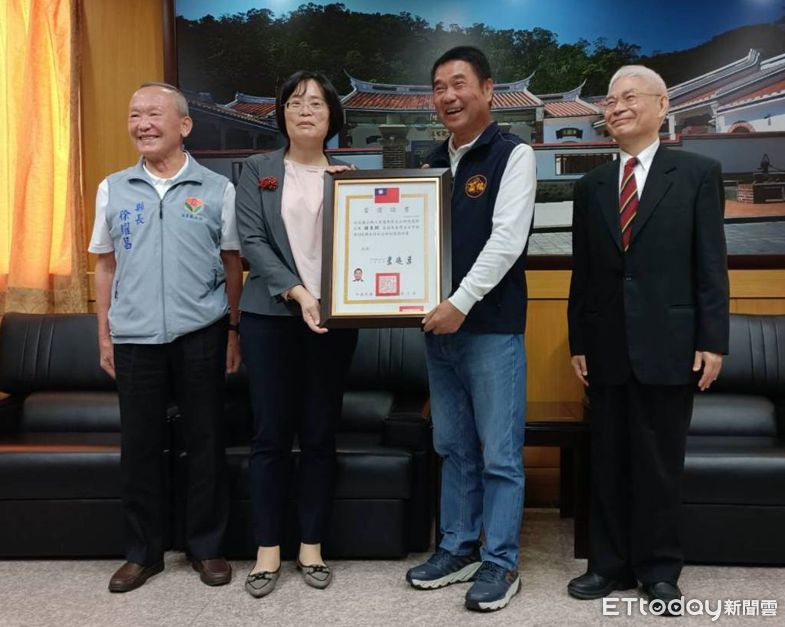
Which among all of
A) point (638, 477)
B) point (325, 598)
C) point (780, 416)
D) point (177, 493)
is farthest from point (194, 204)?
point (780, 416)

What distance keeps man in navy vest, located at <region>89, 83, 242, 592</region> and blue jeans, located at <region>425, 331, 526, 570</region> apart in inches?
27.6

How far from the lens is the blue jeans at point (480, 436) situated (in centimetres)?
216

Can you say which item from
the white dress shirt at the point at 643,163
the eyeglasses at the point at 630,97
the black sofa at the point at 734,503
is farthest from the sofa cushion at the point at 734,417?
the eyeglasses at the point at 630,97

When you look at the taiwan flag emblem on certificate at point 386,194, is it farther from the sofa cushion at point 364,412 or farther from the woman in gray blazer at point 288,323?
the sofa cushion at point 364,412

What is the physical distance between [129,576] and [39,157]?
1878mm

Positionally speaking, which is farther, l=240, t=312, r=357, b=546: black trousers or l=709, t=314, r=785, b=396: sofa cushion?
l=709, t=314, r=785, b=396: sofa cushion

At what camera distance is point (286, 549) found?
252 cm

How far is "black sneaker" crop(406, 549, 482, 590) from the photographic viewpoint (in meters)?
2.29

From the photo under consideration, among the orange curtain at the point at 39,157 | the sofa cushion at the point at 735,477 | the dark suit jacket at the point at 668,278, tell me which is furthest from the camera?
the orange curtain at the point at 39,157

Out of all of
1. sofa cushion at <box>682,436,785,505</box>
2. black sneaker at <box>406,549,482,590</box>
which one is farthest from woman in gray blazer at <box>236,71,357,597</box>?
sofa cushion at <box>682,436,785,505</box>

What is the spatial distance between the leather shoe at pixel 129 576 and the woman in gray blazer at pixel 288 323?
35 centimetres

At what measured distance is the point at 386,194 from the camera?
219 cm

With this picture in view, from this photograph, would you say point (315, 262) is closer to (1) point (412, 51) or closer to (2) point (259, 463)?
(2) point (259, 463)

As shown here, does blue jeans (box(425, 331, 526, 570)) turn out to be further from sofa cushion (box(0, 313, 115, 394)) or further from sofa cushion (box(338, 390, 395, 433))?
sofa cushion (box(0, 313, 115, 394))
